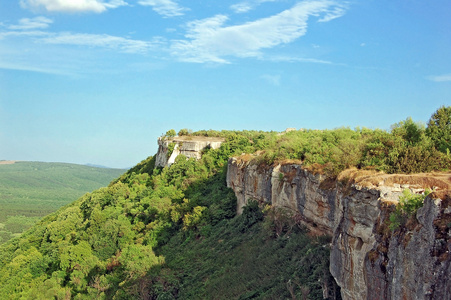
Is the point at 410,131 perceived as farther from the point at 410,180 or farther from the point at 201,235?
the point at 201,235

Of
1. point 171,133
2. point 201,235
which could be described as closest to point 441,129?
point 201,235

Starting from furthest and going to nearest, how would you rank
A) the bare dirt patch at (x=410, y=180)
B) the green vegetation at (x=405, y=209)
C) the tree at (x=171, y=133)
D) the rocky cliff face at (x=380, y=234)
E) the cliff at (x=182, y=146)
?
the tree at (x=171, y=133), the cliff at (x=182, y=146), the bare dirt patch at (x=410, y=180), the green vegetation at (x=405, y=209), the rocky cliff face at (x=380, y=234)

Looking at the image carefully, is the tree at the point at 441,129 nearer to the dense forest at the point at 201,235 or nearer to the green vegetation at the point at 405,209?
the dense forest at the point at 201,235

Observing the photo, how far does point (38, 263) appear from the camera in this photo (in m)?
42.4

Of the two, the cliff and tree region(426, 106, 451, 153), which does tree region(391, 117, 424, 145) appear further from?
the cliff

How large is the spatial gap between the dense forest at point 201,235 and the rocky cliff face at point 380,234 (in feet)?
3.98

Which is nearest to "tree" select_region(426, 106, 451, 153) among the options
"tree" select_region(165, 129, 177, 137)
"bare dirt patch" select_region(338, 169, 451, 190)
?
"bare dirt patch" select_region(338, 169, 451, 190)

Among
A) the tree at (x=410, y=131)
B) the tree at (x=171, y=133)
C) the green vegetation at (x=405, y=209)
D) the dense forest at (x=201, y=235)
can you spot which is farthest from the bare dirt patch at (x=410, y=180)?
the tree at (x=171, y=133)

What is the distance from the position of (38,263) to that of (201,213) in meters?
15.5

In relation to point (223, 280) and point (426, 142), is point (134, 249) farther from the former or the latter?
point (426, 142)

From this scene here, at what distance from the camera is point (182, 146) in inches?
2004

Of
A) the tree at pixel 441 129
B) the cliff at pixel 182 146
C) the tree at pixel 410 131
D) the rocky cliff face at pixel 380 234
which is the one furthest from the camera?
the cliff at pixel 182 146

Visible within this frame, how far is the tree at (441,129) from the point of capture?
19609 millimetres

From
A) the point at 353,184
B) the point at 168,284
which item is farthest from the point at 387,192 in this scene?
the point at 168,284
